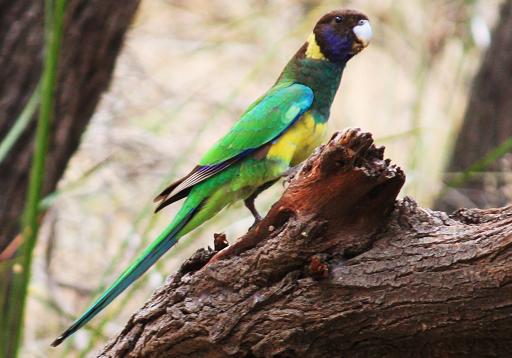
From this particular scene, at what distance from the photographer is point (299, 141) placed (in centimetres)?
244

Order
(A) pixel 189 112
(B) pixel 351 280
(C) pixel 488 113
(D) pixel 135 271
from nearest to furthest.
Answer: (B) pixel 351 280
(D) pixel 135 271
(C) pixel 488 113
(A) pixel 189 112

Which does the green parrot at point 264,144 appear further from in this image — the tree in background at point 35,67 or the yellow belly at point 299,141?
the tree in background at point 35,67

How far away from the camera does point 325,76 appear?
261 centimetres

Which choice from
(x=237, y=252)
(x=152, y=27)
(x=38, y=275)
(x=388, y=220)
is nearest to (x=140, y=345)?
(x=237, y=252)

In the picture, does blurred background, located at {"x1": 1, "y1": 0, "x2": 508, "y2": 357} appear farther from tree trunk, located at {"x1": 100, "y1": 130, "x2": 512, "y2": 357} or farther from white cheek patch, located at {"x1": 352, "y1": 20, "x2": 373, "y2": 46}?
tree trunk, located at {"x1": 100, "y1": 130, "x2": 512, "y2": 357}

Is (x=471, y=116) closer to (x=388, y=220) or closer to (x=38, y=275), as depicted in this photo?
(x=38, y=275)

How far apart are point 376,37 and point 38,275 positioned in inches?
105

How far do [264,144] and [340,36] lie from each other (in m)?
0.43

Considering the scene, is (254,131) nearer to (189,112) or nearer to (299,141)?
(299,141)

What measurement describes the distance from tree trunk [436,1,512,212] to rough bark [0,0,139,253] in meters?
2.20

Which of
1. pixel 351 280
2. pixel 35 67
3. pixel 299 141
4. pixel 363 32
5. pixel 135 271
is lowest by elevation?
pixel 351 280

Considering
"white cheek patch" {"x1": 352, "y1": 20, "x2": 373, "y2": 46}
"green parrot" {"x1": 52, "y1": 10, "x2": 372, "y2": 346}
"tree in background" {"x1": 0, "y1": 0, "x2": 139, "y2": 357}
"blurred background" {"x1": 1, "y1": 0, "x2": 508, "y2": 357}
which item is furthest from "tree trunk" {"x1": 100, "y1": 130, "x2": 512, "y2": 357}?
"blurred background" {"x1": 1, "y1": 0, "x2": 508, "y2": 357}

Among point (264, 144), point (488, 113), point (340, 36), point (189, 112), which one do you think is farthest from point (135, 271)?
point (189, 112)

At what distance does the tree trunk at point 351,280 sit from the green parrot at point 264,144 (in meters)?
0.37
